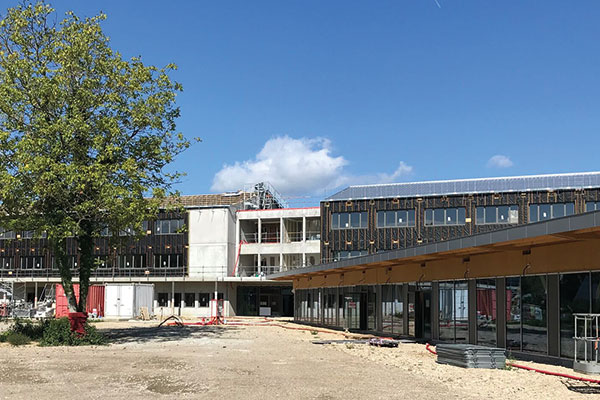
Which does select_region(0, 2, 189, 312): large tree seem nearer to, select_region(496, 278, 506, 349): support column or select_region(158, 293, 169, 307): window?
select_region(496, 278, 506, 349): support column

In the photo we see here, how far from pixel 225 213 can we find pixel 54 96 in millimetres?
39775

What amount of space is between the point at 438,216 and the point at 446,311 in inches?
1269

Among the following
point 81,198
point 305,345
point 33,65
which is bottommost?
point 305,345

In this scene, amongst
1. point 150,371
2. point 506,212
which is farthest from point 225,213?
point 150,371

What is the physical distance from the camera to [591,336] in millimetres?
17047

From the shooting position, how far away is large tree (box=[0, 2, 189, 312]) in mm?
27047

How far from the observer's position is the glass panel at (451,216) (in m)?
56.6

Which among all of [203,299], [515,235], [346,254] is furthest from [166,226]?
[515,235]

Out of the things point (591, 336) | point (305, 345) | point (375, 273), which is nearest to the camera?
point (591, 336)

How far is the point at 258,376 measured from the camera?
661 inches

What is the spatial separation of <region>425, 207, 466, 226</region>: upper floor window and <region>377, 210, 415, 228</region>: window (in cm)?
145

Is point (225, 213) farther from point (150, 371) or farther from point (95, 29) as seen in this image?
point (150, 371)

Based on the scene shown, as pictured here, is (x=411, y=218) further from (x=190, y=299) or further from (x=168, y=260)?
(x=168, y=260)

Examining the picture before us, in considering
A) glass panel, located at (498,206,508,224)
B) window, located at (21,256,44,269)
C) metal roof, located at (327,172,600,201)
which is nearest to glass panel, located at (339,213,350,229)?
metal roof, located at (327,172,600,201)
